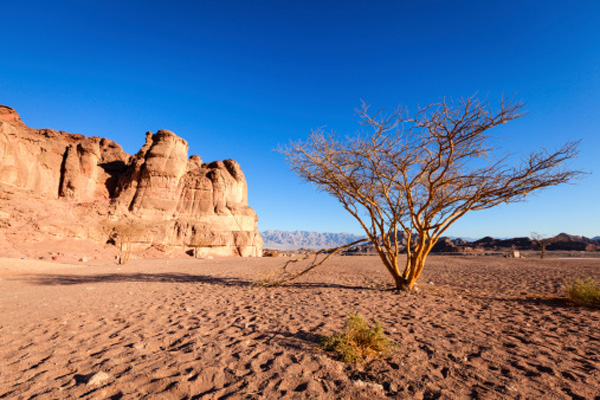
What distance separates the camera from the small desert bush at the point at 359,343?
3.40 meters

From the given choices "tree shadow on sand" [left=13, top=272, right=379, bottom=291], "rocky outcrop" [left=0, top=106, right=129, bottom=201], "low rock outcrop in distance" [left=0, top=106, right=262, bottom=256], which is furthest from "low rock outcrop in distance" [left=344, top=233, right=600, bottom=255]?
"rocky outcrop" [left=0, top=106, right=129, bottom=201]

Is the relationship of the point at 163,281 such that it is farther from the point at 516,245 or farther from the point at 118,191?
the point at 516,245

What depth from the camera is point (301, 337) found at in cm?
427

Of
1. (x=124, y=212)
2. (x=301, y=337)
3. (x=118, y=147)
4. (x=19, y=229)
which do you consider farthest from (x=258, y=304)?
(x=118, y=147)

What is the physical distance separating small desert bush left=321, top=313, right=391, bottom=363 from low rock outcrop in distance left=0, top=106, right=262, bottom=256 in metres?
39.0

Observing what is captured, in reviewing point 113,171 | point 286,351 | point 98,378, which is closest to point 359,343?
point 286,351

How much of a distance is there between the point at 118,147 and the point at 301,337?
68.1 metres

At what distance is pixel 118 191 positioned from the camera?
4672cm

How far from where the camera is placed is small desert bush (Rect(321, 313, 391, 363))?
11.2 ft

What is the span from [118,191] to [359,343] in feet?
183

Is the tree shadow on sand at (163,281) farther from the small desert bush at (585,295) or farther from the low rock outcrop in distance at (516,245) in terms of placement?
the low rock outcrop in distance at (516,245)

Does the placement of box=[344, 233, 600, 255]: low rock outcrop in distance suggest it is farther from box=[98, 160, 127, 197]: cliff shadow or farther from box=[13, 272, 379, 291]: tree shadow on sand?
box=[98, 160, 127, 197]: cliff shadow

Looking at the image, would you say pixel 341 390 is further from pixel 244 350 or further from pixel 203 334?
pixel 203 334

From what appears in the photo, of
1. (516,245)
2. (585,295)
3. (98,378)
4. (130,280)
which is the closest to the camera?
(98,378)
